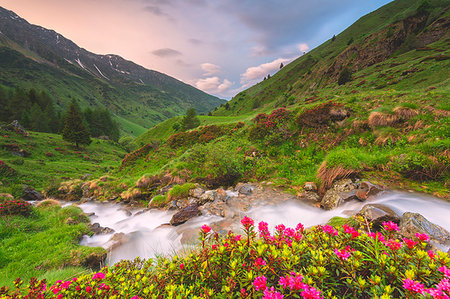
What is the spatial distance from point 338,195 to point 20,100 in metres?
89.1

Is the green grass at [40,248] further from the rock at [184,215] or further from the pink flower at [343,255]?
the pink flower at [343,255]

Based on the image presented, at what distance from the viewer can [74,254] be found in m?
5.34

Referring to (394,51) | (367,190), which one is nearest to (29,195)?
(367,190)

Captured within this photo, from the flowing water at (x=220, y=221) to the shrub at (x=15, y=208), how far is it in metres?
3.70

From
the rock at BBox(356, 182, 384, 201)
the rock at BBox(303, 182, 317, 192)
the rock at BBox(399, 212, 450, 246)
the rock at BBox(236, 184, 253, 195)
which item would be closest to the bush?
the rock at BBox(399, 212, 450, 246)

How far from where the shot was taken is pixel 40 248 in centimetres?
566

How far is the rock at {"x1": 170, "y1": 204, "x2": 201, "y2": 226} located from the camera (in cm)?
744

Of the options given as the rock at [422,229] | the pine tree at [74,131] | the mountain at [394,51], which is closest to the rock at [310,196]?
the rock at [422,229]

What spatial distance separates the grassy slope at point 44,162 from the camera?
17.4 m

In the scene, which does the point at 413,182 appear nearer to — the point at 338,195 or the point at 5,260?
the point at 338,195

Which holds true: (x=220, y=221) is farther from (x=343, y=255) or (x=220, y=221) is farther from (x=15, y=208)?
(x=15, y=208)

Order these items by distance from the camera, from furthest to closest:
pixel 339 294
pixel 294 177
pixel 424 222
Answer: pixel 294 177, pixel 424 222, pixel 339 294

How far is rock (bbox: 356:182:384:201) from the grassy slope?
2409 cm

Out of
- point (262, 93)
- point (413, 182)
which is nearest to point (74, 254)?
point (413, 182)
